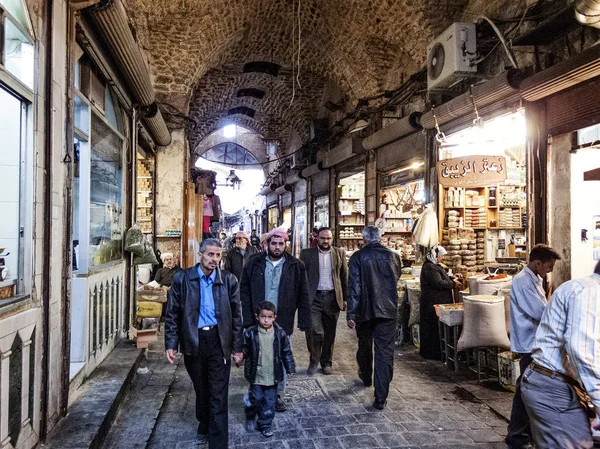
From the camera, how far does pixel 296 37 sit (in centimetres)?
1295

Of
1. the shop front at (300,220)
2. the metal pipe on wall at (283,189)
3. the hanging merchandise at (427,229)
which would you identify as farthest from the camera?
the metal pipe on wall at (283,189)

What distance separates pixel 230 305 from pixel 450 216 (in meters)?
5.86

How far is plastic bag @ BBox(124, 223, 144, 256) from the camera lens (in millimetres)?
6688

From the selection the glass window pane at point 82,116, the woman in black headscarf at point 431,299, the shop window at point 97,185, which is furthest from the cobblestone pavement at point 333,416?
the glass window pane at point 82,116

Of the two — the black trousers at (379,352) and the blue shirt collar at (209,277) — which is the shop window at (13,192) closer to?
the blue shirt collar at (209,277)

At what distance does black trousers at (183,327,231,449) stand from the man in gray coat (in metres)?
2.22

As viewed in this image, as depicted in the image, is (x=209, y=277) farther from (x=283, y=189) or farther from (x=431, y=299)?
(x=283, y=189)

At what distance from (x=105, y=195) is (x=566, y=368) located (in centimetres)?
536

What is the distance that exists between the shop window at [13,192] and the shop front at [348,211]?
11.1 m

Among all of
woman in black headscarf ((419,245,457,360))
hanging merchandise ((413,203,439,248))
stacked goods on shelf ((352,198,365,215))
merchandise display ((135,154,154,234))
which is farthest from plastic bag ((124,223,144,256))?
stacked goods on shelf ((352,198,365,215))

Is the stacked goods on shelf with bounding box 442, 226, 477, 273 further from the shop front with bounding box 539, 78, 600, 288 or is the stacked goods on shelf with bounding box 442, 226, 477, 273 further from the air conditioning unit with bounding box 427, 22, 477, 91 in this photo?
the air conditioning unit with bounding box 427, 22, 477, 91

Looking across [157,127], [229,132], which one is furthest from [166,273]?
[229,132]

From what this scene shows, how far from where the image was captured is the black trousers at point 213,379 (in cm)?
338

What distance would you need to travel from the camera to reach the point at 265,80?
16812 mm
